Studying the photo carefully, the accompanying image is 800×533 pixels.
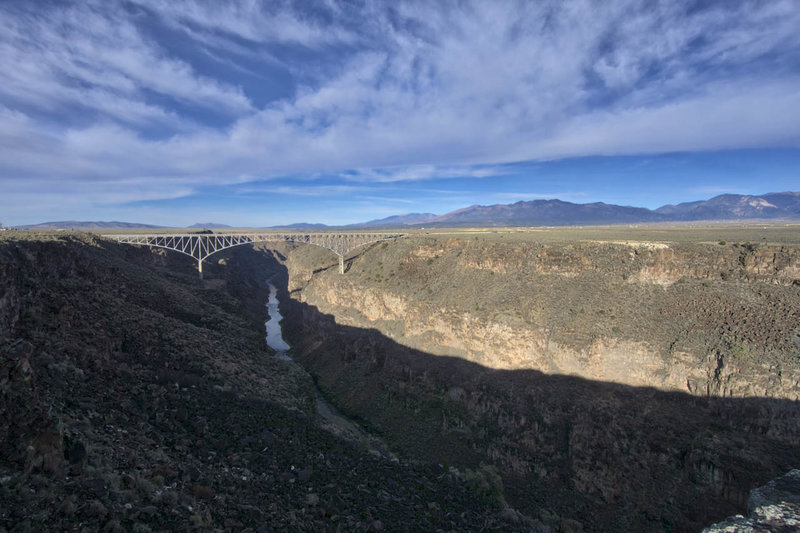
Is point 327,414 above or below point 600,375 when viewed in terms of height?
below

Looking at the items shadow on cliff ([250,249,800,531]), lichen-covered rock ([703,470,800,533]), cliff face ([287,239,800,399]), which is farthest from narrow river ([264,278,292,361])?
lichen-covered rock ([703,470,800,533])

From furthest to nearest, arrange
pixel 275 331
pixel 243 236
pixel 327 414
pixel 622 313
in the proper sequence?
1. pixel 243 236
2. pixel 275 331
3. pixel 327 414
4. pixel 622 313

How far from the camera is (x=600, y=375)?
3027 centimetres

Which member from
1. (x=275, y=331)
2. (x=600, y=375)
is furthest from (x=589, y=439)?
(x=275, y=331)

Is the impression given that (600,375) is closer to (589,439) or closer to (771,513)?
(589,439)

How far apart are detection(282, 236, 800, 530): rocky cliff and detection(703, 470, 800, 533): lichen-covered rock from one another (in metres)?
4.61

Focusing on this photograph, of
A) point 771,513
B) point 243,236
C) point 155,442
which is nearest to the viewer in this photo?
point 155,442

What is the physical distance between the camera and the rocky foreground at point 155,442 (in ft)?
28.5

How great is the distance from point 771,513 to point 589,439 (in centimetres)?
1240

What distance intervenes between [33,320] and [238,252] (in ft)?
378

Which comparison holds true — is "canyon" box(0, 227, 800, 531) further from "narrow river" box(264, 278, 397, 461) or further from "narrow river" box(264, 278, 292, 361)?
"narrow river" box(264, 278, 292, 361)

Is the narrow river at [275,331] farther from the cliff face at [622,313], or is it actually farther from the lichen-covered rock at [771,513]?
the lichen-covered rock at [771,513]

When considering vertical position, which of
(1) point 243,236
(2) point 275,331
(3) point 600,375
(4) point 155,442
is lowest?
(2) point 275,331

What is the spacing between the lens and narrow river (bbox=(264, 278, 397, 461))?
26.7 meters
